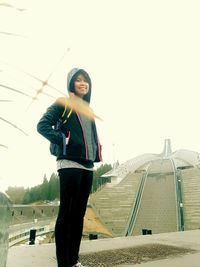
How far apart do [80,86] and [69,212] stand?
33.5 inches

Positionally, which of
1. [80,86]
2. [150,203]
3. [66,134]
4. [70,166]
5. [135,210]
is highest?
[80,86]

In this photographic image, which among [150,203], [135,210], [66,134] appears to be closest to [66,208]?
[66,134]

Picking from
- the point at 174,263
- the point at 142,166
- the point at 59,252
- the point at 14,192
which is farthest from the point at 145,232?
the point at 142,166

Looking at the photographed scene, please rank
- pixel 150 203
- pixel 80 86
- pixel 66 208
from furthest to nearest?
pixel 150 203 < pixel 80 86 < pixel 66 208

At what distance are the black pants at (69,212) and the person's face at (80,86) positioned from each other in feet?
1.79

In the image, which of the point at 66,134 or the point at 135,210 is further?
the point at 135,210

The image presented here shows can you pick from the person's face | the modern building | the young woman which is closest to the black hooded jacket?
the young woman

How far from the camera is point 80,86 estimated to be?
215 cm

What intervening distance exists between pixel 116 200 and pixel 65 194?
111ft

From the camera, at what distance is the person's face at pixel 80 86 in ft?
7.06

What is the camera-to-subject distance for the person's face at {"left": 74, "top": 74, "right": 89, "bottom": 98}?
2152 millimetres

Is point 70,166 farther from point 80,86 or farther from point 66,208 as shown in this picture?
point 80,86

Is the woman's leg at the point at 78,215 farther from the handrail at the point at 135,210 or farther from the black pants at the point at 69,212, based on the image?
the handrail at the point at 135,210

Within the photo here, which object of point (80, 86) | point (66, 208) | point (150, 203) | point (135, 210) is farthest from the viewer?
point (150, 203)
